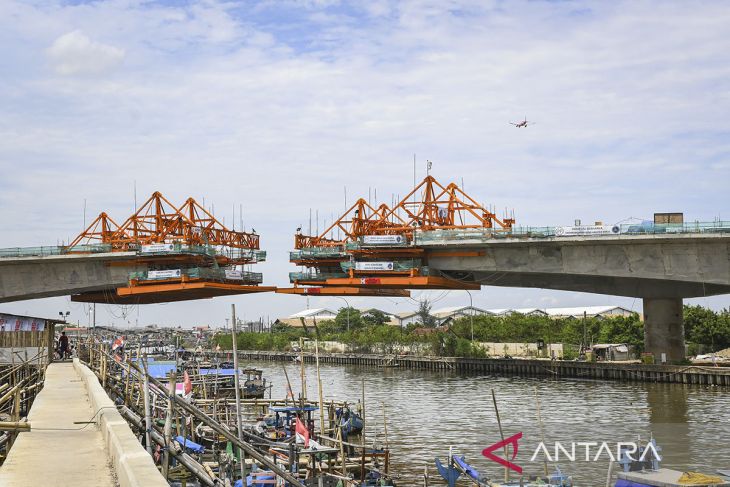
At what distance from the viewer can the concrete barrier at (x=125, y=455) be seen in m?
11.5

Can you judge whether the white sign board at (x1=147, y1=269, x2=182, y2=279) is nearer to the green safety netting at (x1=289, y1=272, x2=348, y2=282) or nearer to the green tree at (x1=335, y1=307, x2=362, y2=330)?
the green safety netting at (x1=289, y1=272, x2=348, y2=282)

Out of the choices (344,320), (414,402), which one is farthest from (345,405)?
(344,320)

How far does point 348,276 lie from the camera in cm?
8425

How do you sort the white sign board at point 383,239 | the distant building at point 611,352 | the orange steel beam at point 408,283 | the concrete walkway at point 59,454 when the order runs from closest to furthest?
the concrete walkway at point 59,454 < the orange steel beam at point 408,283 < the white sign board at point 383,239 < the distant building at point 611,352

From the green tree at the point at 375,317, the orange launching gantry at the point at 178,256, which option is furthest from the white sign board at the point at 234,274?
the green tree at the point at 375,317

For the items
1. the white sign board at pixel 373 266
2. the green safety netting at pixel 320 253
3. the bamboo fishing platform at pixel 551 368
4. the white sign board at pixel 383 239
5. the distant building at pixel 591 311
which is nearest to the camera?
the bamboo fishing platform at pixel 551 368

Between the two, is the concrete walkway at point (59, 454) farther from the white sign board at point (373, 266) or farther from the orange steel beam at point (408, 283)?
the white sign board at point (373, 266)

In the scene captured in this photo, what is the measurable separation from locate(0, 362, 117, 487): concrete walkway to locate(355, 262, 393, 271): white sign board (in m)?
55.9

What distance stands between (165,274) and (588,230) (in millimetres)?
42598

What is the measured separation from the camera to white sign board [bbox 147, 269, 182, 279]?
8525 cm

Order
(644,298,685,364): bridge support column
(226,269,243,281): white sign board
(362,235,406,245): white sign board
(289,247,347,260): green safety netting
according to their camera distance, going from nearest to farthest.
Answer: (362,235,406,245): white sign board
(644,298,685,364): bridge support column
(289,247,347,260): green safety netting
(226,269,243,281): white sign board

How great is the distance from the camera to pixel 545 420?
172ft

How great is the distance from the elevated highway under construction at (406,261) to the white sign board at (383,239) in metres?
0.11

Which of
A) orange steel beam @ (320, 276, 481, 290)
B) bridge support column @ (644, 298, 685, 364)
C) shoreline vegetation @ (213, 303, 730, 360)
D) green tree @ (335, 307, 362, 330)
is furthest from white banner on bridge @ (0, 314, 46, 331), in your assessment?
green tree @ (335, 307, 362, 330)
